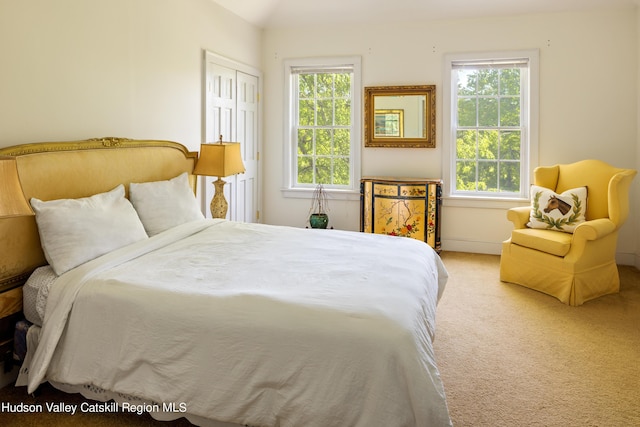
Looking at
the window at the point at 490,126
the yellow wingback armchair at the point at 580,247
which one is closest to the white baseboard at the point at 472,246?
the window at the point at 490,126

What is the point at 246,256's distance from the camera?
283 centimetres

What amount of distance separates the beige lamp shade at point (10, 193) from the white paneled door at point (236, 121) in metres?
2.70

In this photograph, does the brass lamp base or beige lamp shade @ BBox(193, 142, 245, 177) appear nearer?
beige lamp shade @ BBox(193, 142, 245, 177)

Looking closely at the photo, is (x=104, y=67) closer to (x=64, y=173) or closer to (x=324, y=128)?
(x=64, y=173)

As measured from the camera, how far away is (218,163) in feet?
13.3

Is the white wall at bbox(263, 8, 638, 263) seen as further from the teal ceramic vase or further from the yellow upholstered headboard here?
the yellow upholstered headboard

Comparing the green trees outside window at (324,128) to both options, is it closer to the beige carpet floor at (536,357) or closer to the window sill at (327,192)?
the window sill at (327,192)

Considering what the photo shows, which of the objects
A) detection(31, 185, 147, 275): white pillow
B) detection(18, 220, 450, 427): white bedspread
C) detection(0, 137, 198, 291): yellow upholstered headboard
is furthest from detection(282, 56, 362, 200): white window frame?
detection(18, 220, 450, 427): white bedspread

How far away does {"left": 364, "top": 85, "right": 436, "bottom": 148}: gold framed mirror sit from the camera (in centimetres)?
556

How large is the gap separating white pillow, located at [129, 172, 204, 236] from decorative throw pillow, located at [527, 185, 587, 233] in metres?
2.95

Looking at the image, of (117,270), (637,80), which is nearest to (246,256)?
(117,270)

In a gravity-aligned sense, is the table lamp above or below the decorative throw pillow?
above

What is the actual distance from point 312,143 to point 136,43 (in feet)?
9.01

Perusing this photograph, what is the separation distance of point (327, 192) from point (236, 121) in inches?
56.5
